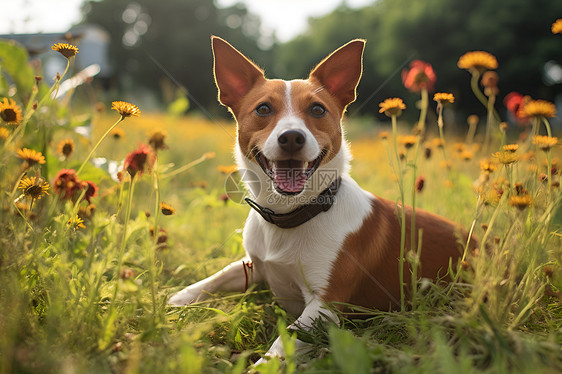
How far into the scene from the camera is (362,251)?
2.04 meters

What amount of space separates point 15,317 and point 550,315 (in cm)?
218

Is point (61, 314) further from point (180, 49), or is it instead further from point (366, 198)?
point (180, 49)

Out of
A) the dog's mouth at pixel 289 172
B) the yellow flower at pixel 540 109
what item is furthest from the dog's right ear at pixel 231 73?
the yellow flower at pixel 540 109

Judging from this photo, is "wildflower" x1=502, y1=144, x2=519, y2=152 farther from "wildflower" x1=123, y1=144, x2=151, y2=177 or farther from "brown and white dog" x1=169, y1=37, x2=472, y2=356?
"wildflower" x1=123, y1=144, x2=151, y2=177

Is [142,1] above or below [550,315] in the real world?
above

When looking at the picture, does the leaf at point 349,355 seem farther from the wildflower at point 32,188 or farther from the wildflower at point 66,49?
the wildflower at point 66,49

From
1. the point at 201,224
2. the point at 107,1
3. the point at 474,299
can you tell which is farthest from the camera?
the point at 107,1

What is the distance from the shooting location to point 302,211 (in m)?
2.01

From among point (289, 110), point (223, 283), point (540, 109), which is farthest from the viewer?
point (223, 283)

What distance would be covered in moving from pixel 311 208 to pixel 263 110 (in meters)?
0.57

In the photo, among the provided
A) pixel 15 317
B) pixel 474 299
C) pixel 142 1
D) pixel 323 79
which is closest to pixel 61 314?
pixel 15 317

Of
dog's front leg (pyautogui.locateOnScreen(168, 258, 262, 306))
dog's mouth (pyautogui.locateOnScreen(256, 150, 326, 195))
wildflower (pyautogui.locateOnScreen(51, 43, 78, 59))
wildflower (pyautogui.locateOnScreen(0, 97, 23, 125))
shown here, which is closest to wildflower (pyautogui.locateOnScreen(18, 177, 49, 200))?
wildflower (pyautogui.locateOnScreen(0, 97, 23, 125))

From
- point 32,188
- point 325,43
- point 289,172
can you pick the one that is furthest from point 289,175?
point 325,43

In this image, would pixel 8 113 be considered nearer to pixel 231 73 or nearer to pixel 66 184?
pixel 66 184
